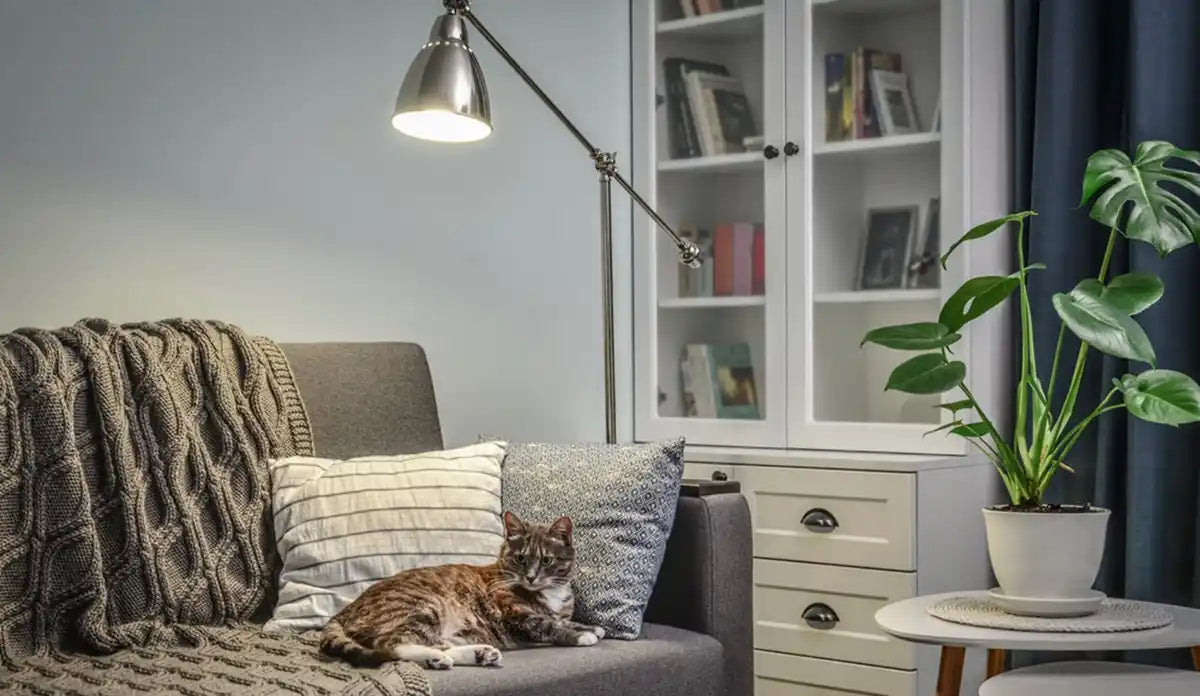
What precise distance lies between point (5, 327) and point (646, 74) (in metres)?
1.58

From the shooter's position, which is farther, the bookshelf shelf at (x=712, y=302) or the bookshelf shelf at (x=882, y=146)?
the bookshelf shelf at (x=712, y=302)

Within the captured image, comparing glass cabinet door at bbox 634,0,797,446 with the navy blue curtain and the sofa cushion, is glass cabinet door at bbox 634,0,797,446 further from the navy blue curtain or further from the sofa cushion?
the sofa cushion

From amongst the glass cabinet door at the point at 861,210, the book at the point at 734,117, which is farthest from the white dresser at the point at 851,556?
the book at the point at 734,117

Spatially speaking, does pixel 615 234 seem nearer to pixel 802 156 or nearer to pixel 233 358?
pixel 802 156

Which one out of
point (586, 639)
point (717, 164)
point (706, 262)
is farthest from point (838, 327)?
point (586, 639)

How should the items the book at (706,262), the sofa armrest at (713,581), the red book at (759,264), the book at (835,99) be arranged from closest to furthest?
the sofa armrest at (713,581) → the book at (835,99) → the red book at (759,264) → the book at (706,262)

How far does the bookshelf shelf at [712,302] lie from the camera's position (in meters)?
3.06

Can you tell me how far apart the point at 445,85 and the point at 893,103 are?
1051 millimetres

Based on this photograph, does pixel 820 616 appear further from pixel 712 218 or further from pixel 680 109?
pixel 680 109

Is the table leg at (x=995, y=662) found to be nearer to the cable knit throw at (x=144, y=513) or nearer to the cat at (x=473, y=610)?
the cat at (x=473, y=610)

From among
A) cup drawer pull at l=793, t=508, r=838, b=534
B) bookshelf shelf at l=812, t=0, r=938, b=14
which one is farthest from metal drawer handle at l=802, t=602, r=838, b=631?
bookshelf shelf at l=812, t=0, r=938, b=14

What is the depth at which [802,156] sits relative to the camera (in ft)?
9.75

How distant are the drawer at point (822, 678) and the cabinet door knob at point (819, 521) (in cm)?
26

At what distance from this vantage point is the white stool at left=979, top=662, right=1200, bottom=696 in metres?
1.92
